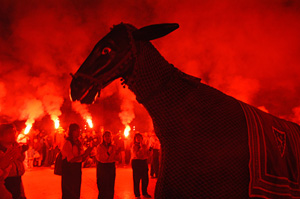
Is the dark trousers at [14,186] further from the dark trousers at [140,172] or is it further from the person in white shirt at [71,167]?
the dark trousers at [140,172]

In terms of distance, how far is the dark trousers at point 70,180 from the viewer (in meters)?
4.44

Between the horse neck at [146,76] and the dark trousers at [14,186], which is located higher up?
the horse neck at [146,76]

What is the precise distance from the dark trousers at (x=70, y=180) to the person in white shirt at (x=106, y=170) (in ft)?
2.22

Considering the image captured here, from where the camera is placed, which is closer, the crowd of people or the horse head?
the horse head

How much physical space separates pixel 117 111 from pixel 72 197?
20.3 metres

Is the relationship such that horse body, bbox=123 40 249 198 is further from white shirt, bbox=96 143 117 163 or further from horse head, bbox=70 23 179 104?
white shirt, bbox=96 143 117 163

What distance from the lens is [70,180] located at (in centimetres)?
450

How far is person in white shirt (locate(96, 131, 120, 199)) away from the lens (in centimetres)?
509

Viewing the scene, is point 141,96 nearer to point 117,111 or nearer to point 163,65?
point 163,65

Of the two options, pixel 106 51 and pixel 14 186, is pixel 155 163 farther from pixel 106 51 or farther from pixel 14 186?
pixel 106 51

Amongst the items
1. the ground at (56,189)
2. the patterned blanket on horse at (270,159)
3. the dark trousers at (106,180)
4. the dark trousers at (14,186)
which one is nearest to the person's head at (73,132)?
the dark trousers at (106,180)

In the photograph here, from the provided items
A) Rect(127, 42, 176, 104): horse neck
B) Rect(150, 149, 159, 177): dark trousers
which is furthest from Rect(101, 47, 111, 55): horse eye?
Rect(150, 149, 159, 177): dark trousers

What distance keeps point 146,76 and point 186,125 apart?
492mm

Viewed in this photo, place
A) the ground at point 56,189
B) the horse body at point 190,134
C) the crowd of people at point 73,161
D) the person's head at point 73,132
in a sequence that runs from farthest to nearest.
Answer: the ground at point 56,189 < the person's head at point 73,132 < the crowd of people at point 73,161 < the horse body at point 190,134
